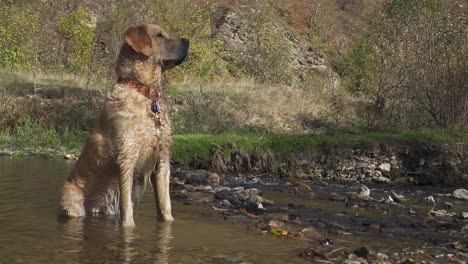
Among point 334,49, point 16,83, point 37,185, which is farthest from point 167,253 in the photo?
point 334,49

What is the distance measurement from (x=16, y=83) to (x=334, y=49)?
42.2 meters

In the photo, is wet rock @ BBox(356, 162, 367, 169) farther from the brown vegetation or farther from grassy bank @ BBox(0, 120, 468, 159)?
the brown vegetation

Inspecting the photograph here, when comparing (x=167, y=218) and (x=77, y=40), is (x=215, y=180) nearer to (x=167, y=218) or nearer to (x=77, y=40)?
(x=167, y=218)

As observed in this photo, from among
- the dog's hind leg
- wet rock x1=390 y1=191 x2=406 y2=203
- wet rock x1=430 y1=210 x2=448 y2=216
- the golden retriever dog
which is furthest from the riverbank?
the dog's hind leg

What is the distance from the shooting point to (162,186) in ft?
27.2

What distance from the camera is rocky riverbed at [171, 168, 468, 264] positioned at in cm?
726

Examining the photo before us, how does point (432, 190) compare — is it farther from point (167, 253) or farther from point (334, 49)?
point (334, 49)

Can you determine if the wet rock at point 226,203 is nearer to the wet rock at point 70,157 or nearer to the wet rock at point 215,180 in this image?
the wet rock at point 215,180

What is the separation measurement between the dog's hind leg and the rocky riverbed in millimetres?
2095

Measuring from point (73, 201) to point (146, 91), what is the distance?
1879 mm

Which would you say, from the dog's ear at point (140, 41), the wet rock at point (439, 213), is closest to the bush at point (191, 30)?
the wet rock at point (439, 213)

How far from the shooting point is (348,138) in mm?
17344

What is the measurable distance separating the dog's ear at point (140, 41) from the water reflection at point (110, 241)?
2.30 m

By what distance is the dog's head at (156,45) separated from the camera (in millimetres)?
8031
